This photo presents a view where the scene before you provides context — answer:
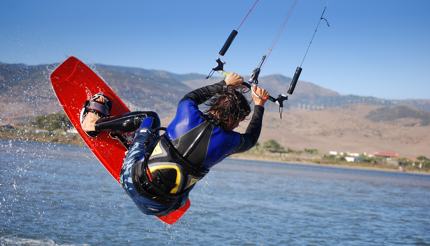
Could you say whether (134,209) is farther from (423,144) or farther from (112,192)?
(423,144)

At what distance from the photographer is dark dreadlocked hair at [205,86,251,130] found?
15.4ft

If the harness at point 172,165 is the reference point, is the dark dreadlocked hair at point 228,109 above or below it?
above

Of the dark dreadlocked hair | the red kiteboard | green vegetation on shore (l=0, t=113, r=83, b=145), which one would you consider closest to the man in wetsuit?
the dark dreadlocked hair

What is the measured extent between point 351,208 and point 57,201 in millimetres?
11558

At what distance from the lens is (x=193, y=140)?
460 centimetres

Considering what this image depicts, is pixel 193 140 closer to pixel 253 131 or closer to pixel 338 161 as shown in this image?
pixel 253 131

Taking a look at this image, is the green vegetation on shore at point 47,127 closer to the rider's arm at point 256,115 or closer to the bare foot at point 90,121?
the bare foot at point 90,121

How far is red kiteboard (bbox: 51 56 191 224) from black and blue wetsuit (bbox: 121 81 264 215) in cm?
166

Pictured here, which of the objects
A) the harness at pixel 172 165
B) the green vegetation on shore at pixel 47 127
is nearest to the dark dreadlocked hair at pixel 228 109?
the harness at pixel 172 165

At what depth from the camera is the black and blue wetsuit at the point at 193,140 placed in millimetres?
4609

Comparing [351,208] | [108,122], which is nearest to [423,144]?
[351,208]

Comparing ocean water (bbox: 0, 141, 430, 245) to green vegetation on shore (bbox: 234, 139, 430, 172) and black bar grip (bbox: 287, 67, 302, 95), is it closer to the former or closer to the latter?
black bar grip (bbox: 287, 67, 302, 95)

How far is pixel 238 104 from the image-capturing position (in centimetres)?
471

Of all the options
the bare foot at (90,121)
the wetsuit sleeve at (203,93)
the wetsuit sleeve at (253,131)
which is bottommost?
the bare foot at (90,121)
